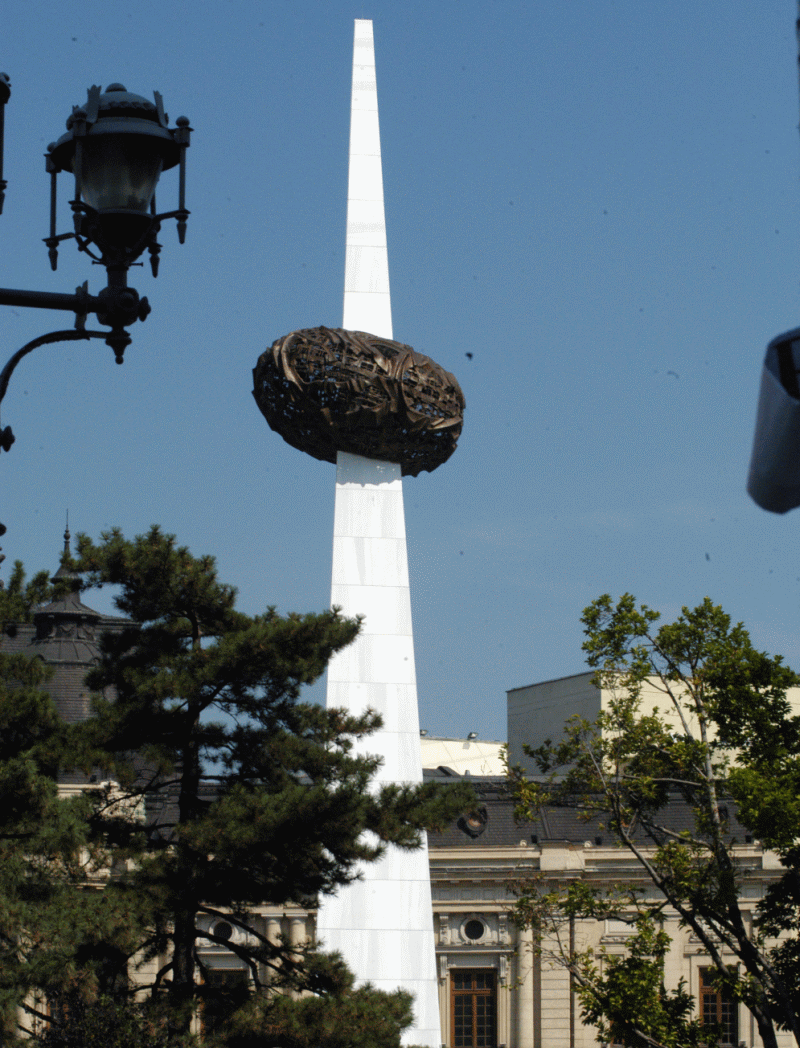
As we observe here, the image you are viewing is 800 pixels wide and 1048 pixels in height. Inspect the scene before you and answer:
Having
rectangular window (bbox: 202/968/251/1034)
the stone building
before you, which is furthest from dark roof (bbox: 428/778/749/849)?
rectangular window (bbox: 202/968/251/1034)

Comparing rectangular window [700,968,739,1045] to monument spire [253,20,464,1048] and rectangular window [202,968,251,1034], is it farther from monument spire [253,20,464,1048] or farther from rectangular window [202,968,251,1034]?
rectangular window [202,968,251,1034]

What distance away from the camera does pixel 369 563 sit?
2488 cm

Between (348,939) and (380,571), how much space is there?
5.50m

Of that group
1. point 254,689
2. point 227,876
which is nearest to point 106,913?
point 227,876

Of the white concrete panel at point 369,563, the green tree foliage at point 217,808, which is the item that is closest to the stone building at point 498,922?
the white concrete panel at point 369,563

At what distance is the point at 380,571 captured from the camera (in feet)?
81.5

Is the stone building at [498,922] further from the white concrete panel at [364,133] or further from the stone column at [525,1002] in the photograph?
the white concrete panel at [364,133]

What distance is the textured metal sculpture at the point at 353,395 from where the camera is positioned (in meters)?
24.2

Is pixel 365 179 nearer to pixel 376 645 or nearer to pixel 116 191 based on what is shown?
pixel 376 645

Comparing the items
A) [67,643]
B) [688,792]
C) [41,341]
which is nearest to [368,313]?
[688,792]

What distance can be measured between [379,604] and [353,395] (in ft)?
10.6

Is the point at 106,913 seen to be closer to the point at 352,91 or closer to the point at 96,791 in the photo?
the point at 96,791

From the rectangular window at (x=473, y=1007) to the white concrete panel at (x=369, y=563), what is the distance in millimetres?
19214

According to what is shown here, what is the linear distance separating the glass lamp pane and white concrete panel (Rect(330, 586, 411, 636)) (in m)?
16.9
